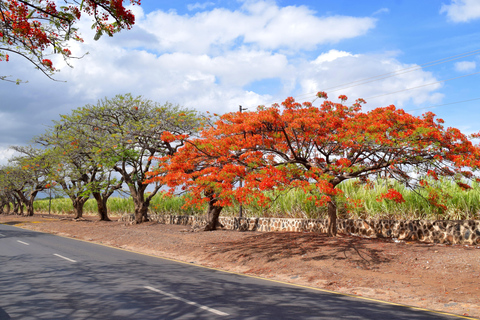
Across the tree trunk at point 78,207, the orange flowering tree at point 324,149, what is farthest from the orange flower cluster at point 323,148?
the tree trunk at point 78,207

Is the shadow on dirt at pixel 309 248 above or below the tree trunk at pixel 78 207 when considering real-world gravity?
below

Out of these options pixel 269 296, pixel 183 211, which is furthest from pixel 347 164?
pixel 183 211

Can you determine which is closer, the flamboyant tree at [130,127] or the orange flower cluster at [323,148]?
the orange flower cluster at [323,148]

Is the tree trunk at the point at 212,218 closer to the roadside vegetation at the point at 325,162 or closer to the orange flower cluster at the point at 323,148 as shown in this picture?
the roadside vegetation at the point at 325,162

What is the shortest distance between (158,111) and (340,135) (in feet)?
45.3

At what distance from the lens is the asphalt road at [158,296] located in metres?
6.37

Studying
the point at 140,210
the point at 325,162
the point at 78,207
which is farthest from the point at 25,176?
the point at 325,162

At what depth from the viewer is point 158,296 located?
7574 millimetres

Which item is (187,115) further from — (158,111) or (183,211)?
(183,211)

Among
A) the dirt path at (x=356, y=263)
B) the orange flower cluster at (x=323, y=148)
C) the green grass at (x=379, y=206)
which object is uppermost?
the orange flower cluster at (x=323, y=148)

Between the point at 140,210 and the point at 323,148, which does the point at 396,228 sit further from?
the point at 140,210

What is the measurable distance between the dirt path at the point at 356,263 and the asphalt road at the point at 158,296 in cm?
109

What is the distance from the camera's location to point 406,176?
45.3 feet

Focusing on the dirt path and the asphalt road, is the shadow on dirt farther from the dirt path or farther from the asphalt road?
the asphalt road
